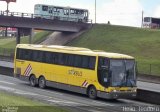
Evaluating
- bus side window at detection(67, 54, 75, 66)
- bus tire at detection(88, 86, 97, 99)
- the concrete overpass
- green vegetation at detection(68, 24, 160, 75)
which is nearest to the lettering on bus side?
bus side window at detection(67, 54, 75, 66)

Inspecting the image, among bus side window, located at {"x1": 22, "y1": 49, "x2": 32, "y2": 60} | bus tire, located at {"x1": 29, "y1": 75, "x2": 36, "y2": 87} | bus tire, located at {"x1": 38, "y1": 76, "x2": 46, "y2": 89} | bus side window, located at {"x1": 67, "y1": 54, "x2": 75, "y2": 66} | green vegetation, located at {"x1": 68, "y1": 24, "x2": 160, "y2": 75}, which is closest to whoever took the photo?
bus side window, located at {"x1": 67, "y1": 54, "x2": 75, "y2": 66}

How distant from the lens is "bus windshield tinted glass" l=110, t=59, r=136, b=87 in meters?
27.6

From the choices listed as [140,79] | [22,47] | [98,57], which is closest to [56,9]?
[140,79]

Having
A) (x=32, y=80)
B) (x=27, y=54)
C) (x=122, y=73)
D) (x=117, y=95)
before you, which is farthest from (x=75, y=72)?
(x=27, y=54)

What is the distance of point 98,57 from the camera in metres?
28.4

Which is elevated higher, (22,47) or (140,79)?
(22,47)

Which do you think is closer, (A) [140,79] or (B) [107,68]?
(B) [107,68]

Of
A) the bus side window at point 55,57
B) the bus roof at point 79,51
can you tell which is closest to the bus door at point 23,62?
the bus roof at point 79,51

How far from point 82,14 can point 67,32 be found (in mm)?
5548

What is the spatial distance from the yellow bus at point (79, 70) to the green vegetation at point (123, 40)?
3894cm

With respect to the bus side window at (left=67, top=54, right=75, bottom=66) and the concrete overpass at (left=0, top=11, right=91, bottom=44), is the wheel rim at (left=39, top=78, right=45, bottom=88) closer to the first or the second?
the bus side window at (left=67, top=54, right=75, bottom=66)

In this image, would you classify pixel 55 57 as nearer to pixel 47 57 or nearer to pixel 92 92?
pixel 47 57

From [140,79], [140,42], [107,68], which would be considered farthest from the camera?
[140,42]

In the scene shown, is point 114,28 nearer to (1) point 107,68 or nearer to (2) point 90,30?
(2) point 90,30
